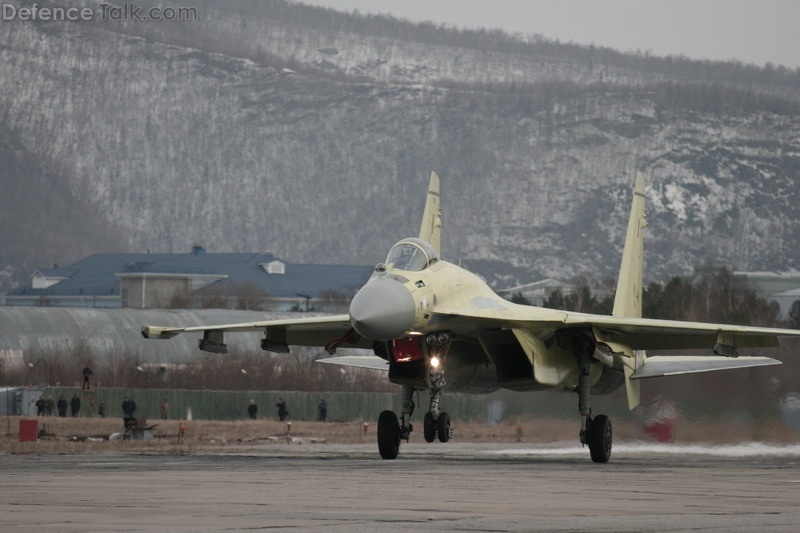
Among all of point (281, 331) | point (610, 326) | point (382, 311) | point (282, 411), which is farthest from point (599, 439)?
point (282, 411)

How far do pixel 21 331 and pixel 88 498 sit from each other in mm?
46399

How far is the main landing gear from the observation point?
2091 cm

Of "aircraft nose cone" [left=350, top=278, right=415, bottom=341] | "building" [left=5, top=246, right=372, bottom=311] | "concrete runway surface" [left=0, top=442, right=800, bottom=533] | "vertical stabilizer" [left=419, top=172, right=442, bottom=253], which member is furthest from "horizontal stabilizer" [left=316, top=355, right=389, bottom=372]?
"building" [left=5, top=246, right=372, bottom=311]

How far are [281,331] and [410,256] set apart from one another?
4308mm

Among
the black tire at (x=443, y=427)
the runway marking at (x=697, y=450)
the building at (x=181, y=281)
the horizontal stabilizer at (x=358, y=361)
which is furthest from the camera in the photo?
the building at (x=181, y=281)

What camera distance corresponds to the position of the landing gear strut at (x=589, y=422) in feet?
75.3

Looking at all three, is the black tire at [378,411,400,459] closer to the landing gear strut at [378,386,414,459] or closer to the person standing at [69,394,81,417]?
the landing gear strut at [378,386,414,459]

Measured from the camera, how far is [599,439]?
22875 mm

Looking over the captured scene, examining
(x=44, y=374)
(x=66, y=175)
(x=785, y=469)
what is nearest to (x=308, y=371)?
(x=44, y=374)

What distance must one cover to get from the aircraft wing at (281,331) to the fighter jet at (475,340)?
0.02 meters

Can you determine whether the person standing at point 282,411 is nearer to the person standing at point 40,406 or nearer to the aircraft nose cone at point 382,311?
the person standing at point 40,406

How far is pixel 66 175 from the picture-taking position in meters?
151

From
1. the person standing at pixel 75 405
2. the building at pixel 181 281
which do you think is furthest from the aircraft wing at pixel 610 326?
the building at pixel 181 281

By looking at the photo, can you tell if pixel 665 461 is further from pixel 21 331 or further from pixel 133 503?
pixel 21 331
